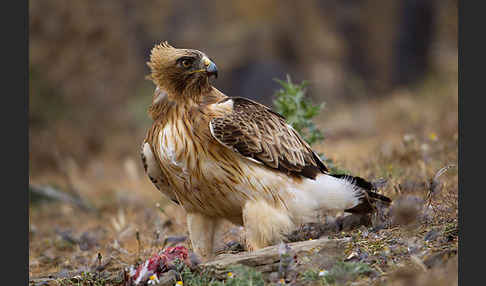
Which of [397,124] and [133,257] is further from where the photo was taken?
[397,124]

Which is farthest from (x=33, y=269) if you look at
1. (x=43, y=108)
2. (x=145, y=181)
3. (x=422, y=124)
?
(x=422, y=124)

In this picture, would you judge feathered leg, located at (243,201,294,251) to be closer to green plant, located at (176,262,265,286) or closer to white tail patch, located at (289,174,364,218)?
white tail patch, located at (289,174,364,218)

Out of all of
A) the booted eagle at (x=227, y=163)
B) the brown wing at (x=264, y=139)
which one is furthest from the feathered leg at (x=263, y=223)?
the brown wing at (x=264, y=139)

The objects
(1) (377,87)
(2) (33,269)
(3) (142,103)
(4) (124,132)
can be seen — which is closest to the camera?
(2) (33,269)

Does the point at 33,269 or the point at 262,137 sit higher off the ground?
the point at 262,137

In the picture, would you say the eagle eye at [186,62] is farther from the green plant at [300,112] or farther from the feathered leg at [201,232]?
the green plant at [300,112]

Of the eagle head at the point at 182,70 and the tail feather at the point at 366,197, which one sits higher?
the eagle head at the point at 182,70

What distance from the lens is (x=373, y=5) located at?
710 inches

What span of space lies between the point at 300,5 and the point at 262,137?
54.4 ft

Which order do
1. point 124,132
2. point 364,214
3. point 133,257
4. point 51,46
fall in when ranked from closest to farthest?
point 364,214 < point 133,257 < point 51,46 < point 124,132

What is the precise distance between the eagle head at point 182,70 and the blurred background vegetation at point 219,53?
245cm

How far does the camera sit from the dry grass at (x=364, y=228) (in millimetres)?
3682

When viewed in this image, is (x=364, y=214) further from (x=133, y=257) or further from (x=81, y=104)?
(x=81, y=104)

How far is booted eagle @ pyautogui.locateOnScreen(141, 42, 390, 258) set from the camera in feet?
14.1
